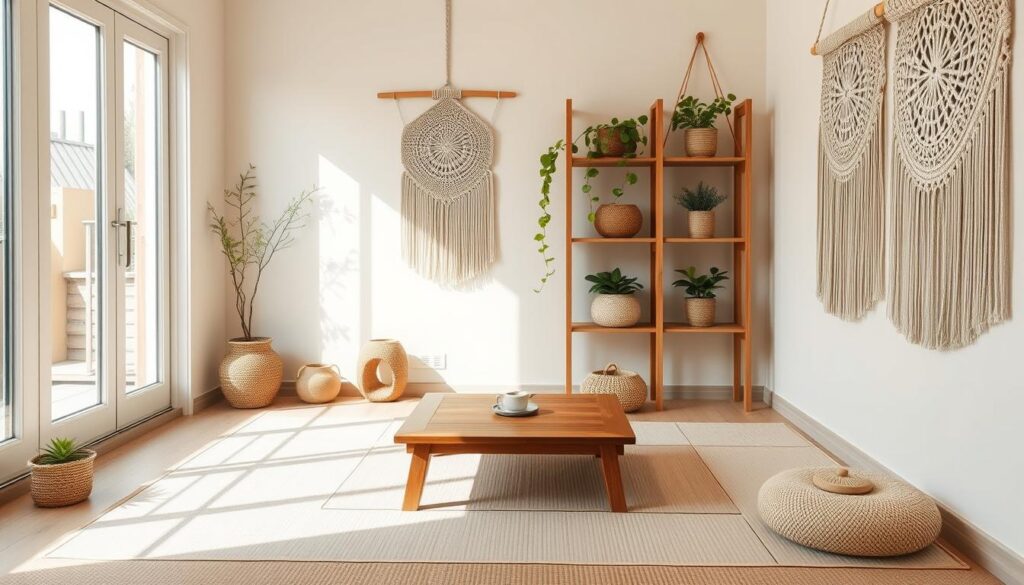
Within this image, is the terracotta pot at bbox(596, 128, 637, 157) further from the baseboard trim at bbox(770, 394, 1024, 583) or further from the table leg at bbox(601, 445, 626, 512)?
the table leg at bbox(601, 445, 626, 512)

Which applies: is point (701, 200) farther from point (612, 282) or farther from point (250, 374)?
A: point (250, 374)

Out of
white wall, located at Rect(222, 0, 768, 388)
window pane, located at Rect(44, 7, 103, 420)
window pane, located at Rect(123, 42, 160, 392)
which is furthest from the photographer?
white wall, located at Rect(222, 0, 768, 388)

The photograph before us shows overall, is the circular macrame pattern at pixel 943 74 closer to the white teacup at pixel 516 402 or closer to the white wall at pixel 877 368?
the white wall at pixel 877 368

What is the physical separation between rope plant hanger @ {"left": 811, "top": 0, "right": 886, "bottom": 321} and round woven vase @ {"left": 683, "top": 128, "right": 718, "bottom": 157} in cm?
83

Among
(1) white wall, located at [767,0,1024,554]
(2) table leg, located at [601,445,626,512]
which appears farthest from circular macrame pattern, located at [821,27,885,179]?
(2) table leg, located at [601,445,626,512]

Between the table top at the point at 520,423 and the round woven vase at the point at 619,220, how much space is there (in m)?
1.43

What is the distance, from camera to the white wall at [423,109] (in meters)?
4.98

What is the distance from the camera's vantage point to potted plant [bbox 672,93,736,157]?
4656 millimetres

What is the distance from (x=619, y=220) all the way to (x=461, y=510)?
2.29 m

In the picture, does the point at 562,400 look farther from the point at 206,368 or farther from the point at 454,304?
the point at 206,368

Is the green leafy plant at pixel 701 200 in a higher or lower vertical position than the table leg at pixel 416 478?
higher

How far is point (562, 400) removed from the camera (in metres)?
3.45

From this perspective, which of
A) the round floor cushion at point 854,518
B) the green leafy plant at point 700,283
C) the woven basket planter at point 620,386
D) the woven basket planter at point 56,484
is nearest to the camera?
the round floor cushion at point 854,518

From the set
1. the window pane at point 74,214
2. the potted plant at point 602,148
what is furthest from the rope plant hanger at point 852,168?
the window pane at point 74,214
